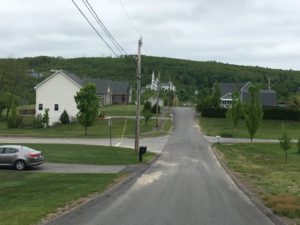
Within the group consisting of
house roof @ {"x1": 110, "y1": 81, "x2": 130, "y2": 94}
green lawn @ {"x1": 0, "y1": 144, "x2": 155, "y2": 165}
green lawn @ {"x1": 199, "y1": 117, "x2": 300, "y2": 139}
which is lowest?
green lawn @ {"x1": 0, "y1": 144, "x2": 155, "y2": 165}

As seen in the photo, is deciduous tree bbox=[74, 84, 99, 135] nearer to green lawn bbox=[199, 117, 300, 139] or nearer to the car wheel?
green lawn bbox=[199, 117, 300, 139]

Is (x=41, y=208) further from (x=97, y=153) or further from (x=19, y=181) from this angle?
(x=97, y=153)

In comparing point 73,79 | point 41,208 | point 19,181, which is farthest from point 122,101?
point 41,208

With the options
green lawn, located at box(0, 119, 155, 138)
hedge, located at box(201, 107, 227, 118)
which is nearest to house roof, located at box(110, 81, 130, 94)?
hedge, located at box(201, 107, 227, 118)

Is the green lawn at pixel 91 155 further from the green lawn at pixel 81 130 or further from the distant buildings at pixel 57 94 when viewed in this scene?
the distant buildings at pixel 57 94

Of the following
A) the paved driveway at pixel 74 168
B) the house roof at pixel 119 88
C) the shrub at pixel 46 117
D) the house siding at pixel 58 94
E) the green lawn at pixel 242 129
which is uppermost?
the house roof at pixel 119 88

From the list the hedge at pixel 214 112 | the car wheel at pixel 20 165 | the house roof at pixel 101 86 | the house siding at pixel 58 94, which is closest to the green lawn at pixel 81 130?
the house siding at pixel 58 94

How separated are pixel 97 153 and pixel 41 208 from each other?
27242 millimetres

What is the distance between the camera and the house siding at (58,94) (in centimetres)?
8719

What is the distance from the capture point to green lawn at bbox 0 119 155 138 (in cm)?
6681

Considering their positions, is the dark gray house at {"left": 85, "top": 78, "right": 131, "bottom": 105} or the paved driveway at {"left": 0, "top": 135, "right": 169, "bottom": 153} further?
the dark gray house at {"left": 85, "top": 78, "right": 131, "bottom": 105}

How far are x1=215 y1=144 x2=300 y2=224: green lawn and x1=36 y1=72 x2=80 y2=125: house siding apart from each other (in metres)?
40.3

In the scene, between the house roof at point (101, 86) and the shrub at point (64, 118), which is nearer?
the shrub at point (64, 118)

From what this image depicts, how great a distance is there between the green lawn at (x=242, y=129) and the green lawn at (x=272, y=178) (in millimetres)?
16146
